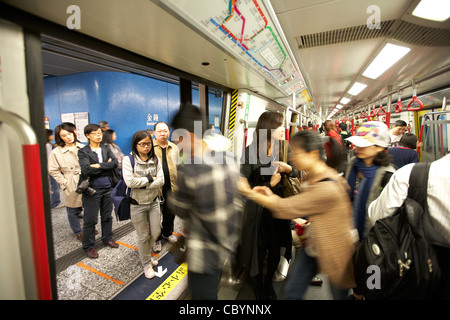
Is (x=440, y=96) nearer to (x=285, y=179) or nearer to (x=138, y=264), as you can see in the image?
(x=285, y=179)

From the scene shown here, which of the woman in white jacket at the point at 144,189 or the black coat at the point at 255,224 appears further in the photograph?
the woman in white jacket at the point at 144,189

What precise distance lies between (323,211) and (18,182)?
1.69 metres

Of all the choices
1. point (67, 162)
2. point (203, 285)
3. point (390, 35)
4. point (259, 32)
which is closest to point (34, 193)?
point (203, 285)

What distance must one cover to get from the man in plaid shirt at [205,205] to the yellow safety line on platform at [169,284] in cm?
88

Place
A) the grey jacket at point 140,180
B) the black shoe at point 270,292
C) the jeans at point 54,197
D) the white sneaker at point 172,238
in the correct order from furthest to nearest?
the jeans at point 54,197 → the white sneaker at point 172,238 → the grey jacket at point 140,180 → the black shoe at point 270,292

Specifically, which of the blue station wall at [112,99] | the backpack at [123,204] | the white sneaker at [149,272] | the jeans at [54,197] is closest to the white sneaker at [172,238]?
the white sneaker at [149,272]

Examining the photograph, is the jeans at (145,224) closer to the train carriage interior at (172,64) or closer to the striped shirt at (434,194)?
the train carriage interior at (172,64)

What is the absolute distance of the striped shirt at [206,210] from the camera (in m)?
1.17

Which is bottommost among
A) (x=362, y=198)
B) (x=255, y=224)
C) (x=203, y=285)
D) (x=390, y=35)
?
(x=203, y=285)

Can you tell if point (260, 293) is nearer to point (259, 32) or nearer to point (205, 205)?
point (205, 205)

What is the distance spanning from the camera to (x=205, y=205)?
3.80 ft

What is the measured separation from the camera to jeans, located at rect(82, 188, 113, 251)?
2.43 m

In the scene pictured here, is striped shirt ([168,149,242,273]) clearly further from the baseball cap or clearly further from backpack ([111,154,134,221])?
the baseball cap

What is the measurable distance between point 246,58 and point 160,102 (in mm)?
3826
